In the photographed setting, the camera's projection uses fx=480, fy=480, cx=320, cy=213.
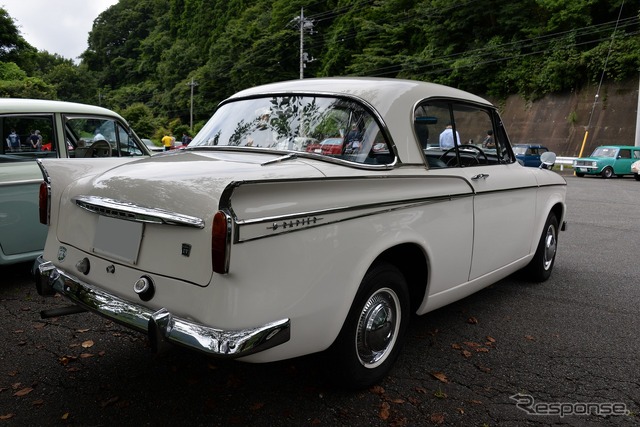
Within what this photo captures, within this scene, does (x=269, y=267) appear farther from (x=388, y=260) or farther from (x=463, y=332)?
(x=463, y=332)

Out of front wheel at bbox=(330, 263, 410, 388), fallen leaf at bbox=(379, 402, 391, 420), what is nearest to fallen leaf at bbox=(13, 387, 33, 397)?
front wheel at bbox=(330, 263, 410, 388)

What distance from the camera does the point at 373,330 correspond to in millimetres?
2814

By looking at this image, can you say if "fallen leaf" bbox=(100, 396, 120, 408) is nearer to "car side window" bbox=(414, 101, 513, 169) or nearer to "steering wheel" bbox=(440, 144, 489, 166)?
"car side window" bbox=(414, 101, 513, 169)

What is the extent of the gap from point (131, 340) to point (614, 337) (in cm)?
367

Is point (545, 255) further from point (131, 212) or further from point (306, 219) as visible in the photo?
point (131, 212)

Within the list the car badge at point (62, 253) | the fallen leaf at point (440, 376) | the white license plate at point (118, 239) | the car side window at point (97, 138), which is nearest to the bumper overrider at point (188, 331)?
the white license plate at point (118, 239)

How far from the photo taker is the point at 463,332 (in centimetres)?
377

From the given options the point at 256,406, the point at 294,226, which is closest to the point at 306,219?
the point at 294,226

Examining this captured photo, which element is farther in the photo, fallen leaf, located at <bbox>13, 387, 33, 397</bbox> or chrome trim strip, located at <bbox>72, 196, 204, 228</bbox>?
fallen leaf, located at <bbox>13, 387, 33, 397</bbox>

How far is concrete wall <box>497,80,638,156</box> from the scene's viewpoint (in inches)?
1123

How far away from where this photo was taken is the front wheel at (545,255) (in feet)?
16.1

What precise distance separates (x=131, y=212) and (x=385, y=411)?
1.72 meters

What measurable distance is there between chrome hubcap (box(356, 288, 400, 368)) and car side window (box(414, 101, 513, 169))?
1.00 m

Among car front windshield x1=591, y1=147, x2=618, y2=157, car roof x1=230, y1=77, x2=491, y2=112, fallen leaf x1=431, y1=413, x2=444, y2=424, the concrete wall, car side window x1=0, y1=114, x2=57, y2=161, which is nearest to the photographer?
fallen leaf x1=431, y1=413, x2=444, y2=424
